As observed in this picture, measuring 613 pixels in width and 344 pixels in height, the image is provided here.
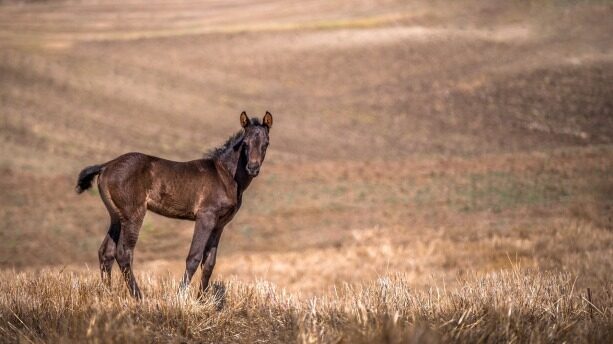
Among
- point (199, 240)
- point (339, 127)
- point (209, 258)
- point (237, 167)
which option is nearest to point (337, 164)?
point (339, 127)

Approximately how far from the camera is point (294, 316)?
21.5 feet

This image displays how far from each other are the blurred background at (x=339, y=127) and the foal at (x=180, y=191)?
2.27 m

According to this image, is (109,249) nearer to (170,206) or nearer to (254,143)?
(170,206)

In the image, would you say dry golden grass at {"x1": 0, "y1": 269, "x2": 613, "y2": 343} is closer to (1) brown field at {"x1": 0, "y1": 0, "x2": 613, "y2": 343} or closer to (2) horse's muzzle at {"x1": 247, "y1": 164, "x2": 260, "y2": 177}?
(1) brown field at {"x1": 0, "y1": 0, "x2": 613, "y2": 343}

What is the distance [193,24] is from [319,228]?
182 feet

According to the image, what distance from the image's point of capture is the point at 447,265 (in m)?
16.2

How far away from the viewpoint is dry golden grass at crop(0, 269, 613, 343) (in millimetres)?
5898

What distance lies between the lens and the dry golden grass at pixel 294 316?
5898mm

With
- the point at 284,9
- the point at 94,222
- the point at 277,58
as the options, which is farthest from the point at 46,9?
the point at 94,222

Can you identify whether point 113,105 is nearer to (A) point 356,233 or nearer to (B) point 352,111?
(B) point 352,111

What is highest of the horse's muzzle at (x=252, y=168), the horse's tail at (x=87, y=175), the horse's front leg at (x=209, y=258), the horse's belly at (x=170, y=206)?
the horse's muzzle at (x=252, y=168)

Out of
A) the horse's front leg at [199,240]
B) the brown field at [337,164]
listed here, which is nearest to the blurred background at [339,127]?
the brown field at [337,164]

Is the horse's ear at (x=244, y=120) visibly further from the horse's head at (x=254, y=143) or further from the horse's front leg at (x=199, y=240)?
the horse's front leg at (x=199, y=240)

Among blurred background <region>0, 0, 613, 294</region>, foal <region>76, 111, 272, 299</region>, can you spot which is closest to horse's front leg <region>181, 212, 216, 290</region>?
foal <region>76, 111, 272, 299</region>
